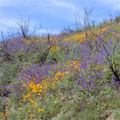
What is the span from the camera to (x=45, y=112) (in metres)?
4.39

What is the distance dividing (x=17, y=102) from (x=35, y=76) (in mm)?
1329

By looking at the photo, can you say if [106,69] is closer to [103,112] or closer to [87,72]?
[87,72]

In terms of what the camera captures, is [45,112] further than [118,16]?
No

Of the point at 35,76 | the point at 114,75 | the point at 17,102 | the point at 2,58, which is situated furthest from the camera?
the point at 2,58

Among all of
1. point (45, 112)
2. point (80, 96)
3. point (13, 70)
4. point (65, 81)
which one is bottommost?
point (45, 112)

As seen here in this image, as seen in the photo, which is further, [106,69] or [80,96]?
[106,69]

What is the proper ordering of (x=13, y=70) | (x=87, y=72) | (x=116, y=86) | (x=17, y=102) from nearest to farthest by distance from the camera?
(x=116, y=86) < (x=87, y=72) < (x=17, y=102) < (x=13, y=70)

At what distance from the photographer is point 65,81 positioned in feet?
17.0

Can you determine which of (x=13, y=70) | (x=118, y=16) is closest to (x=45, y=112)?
(x=13, y=70)

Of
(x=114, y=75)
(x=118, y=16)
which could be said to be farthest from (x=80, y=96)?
(x=118, y=16)

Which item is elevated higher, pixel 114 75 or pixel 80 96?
pixel 114 75

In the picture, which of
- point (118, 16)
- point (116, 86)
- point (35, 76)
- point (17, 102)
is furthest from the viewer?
point (118, 16)

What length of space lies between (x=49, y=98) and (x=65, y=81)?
2.43 feet

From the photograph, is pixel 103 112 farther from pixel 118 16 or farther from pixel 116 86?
pixel 118 16
